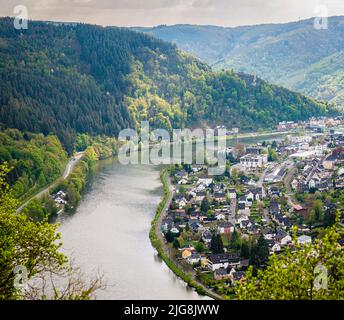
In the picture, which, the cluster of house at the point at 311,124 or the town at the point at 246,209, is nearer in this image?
the town at the point at 246,209

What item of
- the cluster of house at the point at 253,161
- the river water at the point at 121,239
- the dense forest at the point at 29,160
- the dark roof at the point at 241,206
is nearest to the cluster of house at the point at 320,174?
the cluster of house at the point at 253,161

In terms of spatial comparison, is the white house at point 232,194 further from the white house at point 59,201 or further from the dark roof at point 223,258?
the dark roof at point 223,258

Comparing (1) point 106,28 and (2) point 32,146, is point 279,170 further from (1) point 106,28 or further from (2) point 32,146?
(1) point 106,28

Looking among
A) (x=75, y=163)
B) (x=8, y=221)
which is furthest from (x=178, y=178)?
(x=8, y=221)

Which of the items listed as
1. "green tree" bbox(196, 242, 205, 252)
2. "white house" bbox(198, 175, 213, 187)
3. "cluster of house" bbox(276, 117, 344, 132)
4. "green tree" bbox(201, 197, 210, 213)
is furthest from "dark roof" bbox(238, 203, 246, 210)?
"cluster of house" bbox(276, 117, 344, 132)

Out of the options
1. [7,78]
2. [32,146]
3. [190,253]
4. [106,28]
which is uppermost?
[106,28]

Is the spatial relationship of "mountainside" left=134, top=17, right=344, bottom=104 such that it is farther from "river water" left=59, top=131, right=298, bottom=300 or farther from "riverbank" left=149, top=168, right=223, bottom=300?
"riverbank" left=149, top=168, right=223, bottom=300
